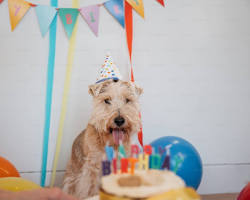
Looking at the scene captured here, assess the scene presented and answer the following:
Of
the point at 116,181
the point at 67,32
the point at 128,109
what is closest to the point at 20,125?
the point at 67,32

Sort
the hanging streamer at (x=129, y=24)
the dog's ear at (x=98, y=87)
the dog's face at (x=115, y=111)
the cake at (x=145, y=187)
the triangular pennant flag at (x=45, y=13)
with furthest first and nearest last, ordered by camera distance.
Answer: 1. the hanging streamer at (x=129, y=24)
2. the triangular pennant flag at (x=45, y=13)
3. the dog's ear at (x=98, y=87)
4. the dog's face at (x=115, y=111)
5. the cake at (x=145, y=187)

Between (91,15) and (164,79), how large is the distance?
0.98 m

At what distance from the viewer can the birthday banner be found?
2.17 m

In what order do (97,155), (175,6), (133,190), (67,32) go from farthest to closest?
(175,6) → (67,32) → (97,155) → (133,190)

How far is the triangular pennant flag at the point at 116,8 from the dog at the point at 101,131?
80 cm

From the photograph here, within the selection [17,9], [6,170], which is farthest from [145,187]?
[17,9]

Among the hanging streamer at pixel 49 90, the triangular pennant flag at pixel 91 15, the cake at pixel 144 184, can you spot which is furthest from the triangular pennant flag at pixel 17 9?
the cake at pixel 144 184

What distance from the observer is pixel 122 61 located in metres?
2.34

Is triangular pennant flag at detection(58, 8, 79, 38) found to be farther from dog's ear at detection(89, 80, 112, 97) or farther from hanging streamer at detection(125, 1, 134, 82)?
dog's ear at detection(89, 80, 112, 97)

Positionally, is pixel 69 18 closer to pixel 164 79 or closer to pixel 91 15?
pixel 91 15

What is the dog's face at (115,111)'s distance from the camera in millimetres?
1645

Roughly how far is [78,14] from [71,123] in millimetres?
1081

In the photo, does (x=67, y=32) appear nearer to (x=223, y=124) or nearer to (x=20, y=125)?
(x=20, y=125)

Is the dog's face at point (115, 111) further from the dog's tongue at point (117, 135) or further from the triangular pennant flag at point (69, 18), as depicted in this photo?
the triangular pennant flag at point (69, 18)
